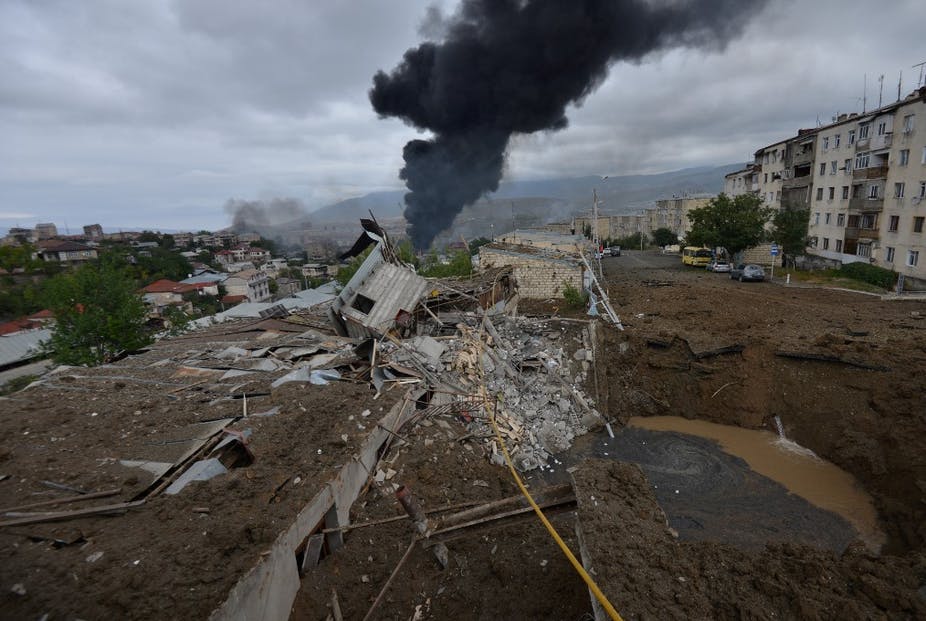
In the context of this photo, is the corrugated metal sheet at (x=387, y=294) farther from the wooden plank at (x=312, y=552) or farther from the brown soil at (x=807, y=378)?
the wooden plank at (x=312, y=552)

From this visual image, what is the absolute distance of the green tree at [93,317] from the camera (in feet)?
50.2

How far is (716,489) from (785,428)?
10.3ft

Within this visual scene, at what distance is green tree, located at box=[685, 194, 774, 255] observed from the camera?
2520cm

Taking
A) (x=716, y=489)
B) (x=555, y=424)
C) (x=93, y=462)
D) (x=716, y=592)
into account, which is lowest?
(x=716, y=489)

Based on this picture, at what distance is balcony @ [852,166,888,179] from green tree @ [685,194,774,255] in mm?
4908

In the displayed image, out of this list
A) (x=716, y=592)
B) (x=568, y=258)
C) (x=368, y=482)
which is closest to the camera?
(x=716, y=592)

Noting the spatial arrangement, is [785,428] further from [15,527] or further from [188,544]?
[15,527]

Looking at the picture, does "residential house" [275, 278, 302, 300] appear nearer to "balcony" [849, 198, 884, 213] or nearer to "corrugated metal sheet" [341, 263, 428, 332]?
"corrugated metal sheet" [341, 263, 428, 332]

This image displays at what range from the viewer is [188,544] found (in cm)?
413

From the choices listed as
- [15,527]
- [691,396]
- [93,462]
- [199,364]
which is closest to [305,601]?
[15,527]

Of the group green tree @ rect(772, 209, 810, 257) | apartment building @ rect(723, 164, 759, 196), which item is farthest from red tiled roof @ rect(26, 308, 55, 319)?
apartment building @ rect(723, 164, 759, 196)

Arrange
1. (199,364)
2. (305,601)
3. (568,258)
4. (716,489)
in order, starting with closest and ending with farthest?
1. (305,601)
2. (716,489)
3. (199,364)
4. (568,258)

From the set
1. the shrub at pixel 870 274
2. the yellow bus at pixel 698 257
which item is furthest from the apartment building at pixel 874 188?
the yellow bus at pixel 698 257

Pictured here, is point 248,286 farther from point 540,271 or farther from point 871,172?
point 871,172
